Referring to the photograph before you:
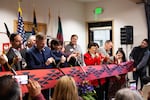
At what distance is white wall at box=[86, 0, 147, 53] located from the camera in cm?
806

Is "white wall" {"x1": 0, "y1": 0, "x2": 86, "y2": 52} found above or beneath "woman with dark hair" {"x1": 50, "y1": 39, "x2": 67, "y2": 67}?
above

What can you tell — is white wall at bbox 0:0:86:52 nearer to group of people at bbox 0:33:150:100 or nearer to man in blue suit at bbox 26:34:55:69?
group of people at bbox 0:33:150:100

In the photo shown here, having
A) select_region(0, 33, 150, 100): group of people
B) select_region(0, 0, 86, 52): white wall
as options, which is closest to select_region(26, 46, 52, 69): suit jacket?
select_region(0, 33, 150, 100): group of people

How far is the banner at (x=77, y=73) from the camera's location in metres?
3.34

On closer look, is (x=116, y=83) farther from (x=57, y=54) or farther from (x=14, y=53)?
(x=14, y=53)

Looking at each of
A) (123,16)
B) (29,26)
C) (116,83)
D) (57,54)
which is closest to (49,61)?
(57,54)

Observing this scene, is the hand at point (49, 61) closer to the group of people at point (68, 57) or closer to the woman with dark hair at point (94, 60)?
the group of people at point (68, 57)

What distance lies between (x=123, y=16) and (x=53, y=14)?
90.0 inches

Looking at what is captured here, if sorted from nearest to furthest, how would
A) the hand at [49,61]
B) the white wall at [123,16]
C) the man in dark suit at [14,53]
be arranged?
the man in dark suit at [14,53] < the hand at [49,61] < the white wall at [123,16]

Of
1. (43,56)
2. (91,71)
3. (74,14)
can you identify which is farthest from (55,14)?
(43,56)

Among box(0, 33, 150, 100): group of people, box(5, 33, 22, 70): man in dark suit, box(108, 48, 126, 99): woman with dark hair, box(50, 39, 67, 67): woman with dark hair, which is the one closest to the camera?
box(5, 33, 22, 70): man in dark suit

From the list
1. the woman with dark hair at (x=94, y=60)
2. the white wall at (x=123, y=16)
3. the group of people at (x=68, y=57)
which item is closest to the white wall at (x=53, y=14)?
the white wall at (x=123, y=16)

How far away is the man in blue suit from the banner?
0.42 ft

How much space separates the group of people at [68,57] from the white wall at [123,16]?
0.74 metres
